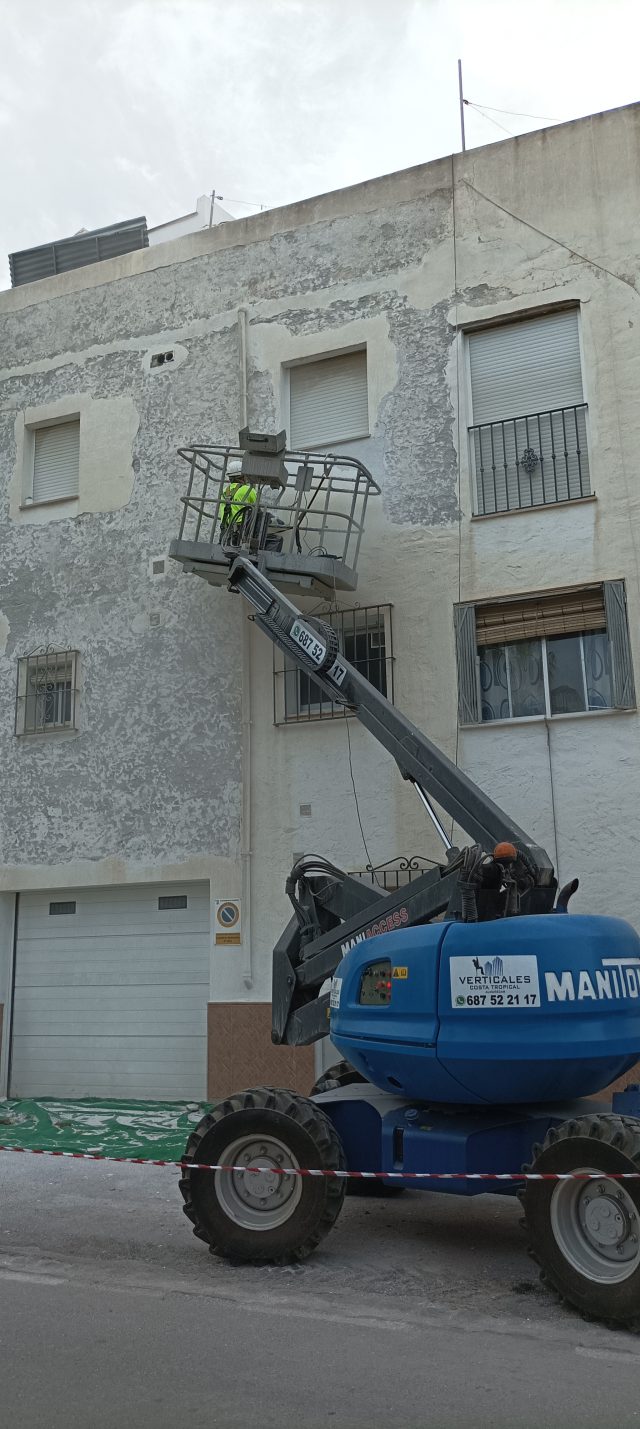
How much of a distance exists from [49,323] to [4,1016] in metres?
9.03

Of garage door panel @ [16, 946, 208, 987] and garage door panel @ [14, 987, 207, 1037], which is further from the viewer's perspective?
garage door panel @ [16, 946, 208, 987]

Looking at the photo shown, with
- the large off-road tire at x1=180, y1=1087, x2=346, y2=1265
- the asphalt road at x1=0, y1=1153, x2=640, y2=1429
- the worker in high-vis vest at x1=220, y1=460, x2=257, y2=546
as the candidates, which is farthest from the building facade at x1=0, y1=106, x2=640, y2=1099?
the large off-road tire at x1=180, y1=1087, x2=346, y2=1265

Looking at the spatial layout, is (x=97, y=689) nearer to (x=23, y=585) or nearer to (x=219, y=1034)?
(x=23, y=585)

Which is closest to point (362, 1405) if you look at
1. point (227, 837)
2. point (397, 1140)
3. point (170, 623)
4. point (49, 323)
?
point (397, 1140)

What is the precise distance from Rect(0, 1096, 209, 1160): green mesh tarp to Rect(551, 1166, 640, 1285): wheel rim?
4468 millimetres

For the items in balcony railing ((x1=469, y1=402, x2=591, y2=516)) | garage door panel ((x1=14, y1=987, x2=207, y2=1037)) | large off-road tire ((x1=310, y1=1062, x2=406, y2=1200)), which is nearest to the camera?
large off-road tire ((x1=310, y1=1062, x2=406, y2=1200))

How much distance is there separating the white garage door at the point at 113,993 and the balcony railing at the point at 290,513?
3.85 meters

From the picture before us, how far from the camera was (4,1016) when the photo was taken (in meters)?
14.1

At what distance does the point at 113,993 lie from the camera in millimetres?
13570

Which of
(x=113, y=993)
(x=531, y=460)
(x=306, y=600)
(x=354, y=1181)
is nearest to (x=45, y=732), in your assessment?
(x=113, y=993)

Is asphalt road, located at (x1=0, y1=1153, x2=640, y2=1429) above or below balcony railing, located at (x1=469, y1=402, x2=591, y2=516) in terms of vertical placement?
below

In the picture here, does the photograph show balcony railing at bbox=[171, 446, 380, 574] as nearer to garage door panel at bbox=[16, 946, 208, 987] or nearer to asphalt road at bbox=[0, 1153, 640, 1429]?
garage door panel at bbox=[16, 946, 208, 987]

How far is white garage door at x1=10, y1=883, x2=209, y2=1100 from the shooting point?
516 inches

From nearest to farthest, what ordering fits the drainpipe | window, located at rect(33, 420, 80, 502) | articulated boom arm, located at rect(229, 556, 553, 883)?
articulated boom arm, located at rect(229, 556, 553, 883) < the drainpipe < window, located at rect(33, 420, 80, 502)
